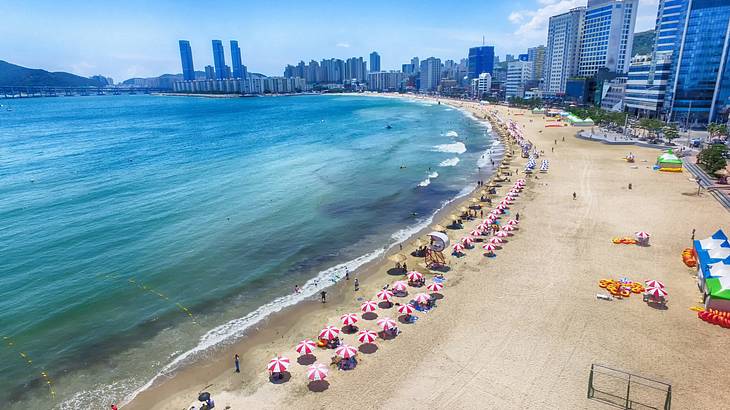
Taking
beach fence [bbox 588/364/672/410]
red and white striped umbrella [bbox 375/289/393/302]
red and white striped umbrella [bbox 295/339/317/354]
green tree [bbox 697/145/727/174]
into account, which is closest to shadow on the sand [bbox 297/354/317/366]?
red and white striped umbrella [bbox 295/339/317/354]

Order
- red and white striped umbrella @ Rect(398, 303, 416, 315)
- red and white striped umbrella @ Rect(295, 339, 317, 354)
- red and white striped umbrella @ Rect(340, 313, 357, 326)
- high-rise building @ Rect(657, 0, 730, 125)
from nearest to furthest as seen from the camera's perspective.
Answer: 1. red and white striped umbrella @ Rect(295, 339, 317, 354)
2. red and white striped umbrella @ Rect(340, 313, 357, 326)
3. red and white striped umbrella @ Rect(398, 303, 416, 315)
4. high-rise building @ Rect(657, 0, 730, 125)

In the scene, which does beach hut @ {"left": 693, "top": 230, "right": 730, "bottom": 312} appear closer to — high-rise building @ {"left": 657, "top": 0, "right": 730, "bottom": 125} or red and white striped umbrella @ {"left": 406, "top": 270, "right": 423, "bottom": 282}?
red and white striped umbrella @ {"left": 406, "top": 270, "right": 423, "bottom": 282}

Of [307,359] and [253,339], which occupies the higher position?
[307,359]

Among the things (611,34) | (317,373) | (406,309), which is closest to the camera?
(317,373)

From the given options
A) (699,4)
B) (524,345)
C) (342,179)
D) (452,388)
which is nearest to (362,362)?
(452,388)

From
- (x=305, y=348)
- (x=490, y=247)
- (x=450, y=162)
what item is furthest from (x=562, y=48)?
(x=305, y=348)

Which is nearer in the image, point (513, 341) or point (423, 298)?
point (513, 341)

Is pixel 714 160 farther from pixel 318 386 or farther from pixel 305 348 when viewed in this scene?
pixel 318 386
